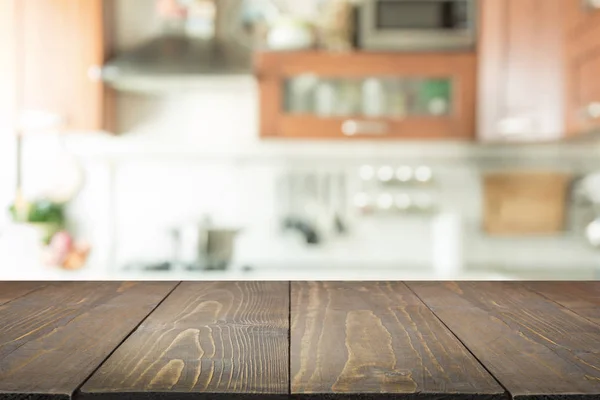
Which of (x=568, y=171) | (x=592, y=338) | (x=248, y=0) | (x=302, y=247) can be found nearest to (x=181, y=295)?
(x=592, y=338)

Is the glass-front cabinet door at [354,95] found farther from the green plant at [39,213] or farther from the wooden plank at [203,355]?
the wooden plank at [203,355]

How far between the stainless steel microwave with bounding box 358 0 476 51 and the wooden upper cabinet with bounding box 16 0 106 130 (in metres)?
1.10

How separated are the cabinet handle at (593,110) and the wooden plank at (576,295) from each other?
116cm

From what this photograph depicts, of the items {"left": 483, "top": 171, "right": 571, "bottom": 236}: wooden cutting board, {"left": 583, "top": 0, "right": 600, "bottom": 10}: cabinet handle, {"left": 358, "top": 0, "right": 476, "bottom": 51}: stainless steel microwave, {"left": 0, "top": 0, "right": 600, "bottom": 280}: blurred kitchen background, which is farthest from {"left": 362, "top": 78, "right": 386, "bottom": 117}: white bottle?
{"left": 583, "top": 0, "right": 600, "bottom": 10}: cabinet handle

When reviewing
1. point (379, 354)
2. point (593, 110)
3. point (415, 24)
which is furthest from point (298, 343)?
point (415, 24)

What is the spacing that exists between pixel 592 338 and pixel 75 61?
90.4 inches

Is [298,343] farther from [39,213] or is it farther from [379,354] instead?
[39,213]

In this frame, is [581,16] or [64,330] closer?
[64,330]

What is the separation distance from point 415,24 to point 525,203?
3.13 feet

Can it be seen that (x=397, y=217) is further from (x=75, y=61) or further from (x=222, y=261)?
(x=75, y=61)

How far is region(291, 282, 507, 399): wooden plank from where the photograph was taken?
513 millimetres

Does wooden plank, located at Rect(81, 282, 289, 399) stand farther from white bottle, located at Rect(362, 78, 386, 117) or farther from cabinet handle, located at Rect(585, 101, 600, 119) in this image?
white bottle, located at Rect(362, 78, 386, 117)

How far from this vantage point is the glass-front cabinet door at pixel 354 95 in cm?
254

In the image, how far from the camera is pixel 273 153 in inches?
113
